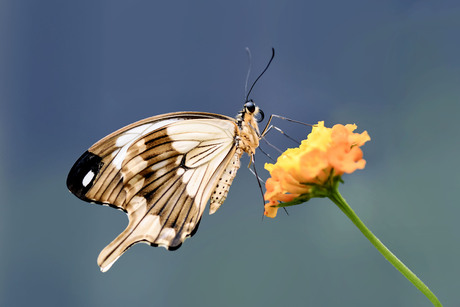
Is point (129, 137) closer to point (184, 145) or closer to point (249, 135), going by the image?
point (184, 145)

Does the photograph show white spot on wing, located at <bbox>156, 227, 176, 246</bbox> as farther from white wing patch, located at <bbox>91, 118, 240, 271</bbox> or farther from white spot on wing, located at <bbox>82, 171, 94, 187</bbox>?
white spot on wing, located at <bbox>82, 171, 94, 187</bbox>

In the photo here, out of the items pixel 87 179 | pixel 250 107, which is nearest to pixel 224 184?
pixel 250 107

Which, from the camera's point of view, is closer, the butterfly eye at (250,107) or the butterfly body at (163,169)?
the butterfly body at (163,169)

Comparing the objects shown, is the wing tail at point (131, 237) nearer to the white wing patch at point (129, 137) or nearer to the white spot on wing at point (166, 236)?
the white spot on wing at point (166, 236)

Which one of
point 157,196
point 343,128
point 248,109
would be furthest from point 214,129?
point 343,128

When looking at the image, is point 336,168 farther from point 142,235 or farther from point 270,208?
point 142,235

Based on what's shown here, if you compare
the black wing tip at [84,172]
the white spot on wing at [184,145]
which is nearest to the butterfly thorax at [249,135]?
the white spot on wing at [184,145]

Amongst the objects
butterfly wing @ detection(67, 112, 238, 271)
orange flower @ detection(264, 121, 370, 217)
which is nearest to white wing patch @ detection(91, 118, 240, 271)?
butterfly wing @ detection(67, 112, 238, 271)
